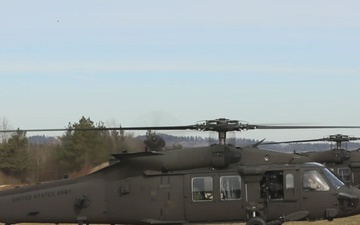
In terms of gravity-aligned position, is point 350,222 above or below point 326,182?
below

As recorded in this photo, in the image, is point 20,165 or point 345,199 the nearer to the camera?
point 345,199

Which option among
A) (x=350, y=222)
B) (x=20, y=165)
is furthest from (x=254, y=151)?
(x=20, y=165)

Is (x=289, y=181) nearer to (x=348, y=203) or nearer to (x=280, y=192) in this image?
(x=280, y=192)

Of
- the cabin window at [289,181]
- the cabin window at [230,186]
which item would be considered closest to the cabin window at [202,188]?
the cabin window at [230,186]

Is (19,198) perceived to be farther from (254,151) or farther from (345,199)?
(345,199)

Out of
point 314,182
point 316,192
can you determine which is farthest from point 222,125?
point 316,192

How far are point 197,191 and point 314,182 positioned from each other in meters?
2.68

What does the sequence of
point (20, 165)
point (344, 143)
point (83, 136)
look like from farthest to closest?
point (344, 143) → point (20, 165) → point (83, 136)

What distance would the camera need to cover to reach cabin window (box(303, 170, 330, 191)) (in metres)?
16.3

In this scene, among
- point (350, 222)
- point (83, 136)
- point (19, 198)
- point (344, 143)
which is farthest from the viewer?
point (344, 143)

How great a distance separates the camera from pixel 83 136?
1841 centimetres

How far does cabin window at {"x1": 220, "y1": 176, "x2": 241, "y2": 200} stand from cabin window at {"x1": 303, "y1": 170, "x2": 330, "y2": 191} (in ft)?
4.98

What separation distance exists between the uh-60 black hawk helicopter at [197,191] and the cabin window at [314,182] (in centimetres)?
2

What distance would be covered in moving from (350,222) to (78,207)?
33.5 ft
